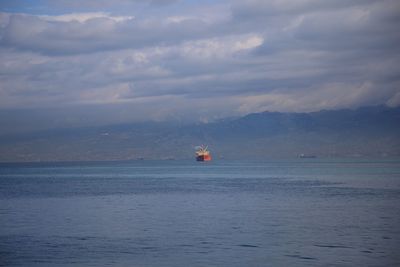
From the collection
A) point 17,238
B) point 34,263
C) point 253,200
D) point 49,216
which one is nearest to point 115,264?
point 34,263

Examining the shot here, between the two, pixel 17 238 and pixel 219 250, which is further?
pixel 17 238

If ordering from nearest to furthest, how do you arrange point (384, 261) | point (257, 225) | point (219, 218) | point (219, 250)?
point (384, 261) → point (219, 250) → point (257, 225) → point (219, 218)

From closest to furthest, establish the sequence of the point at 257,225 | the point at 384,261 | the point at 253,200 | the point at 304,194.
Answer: the point at 384,261, the point at 257,225, the point at 253,200, the point at 304,194

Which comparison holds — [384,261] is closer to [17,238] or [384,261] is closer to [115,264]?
[115,264]

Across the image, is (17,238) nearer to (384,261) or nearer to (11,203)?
(384,261)

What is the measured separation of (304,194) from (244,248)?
149 ft

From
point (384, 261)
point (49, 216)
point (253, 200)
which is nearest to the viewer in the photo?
point (384, 261)

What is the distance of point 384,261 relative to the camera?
31953mm

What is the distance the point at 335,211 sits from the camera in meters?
56.3

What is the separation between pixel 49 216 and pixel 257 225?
21.8 m

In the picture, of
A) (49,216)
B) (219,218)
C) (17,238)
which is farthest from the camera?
(49,216)

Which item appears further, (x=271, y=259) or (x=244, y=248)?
(x=244, y=248)

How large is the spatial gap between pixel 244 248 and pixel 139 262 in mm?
7359

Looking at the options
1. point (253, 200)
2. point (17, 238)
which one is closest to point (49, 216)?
point (17, 238)
